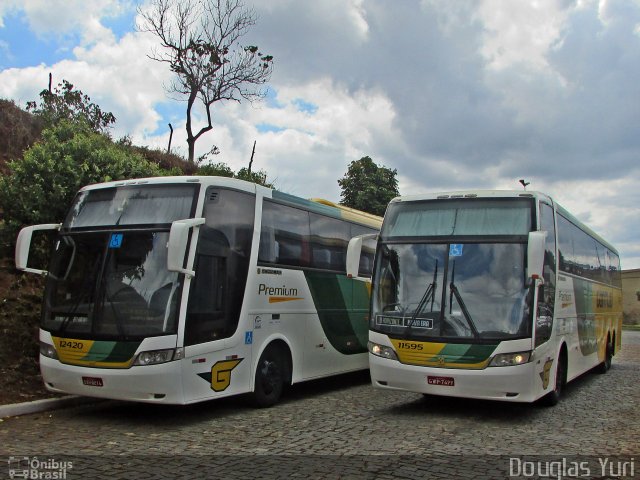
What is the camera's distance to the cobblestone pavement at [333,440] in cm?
628

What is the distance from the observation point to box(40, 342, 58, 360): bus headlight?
336 inches

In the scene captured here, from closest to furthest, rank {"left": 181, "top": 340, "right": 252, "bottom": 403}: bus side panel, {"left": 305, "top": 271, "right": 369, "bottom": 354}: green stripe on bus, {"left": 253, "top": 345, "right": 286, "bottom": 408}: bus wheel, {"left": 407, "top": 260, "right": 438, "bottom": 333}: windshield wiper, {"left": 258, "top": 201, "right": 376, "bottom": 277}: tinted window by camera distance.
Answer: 1. {"left": 181, "top": 340, "right": 252, "bottom": 403}: bus side panel
2. {"left": 407, "top": 260, "right": 438, "bottom": 333}: windshield wiper
3. {"left": 253, "top": 345, "right": 286, "bottom": 408}: bus wheel
4. {"left": 258, "top": 201, "right": 376, "bottom": 277}: tinted window
5. {"left": 305, "top": 271, "right": 369, "bottom": 354}: green stripe on bus

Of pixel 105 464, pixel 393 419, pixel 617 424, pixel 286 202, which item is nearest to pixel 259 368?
pixel 393 419

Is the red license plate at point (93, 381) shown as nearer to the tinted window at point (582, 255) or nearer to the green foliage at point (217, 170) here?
the tinted window at point (582, 255)

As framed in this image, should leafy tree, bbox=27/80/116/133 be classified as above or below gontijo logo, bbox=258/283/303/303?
above

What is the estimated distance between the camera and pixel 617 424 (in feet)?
29.2

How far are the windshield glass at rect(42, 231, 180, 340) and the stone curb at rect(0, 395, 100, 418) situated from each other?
114 cm

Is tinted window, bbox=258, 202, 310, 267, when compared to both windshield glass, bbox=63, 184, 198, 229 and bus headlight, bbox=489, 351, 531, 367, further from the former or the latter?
bus headlight, bbox=489, 351, 531, 367

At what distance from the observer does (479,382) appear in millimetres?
8555

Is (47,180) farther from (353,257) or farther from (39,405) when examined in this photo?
(353,257)

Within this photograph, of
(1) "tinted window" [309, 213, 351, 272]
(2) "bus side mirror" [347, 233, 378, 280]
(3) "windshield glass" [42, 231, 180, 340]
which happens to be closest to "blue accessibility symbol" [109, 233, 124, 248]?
(3) "windshield glass" [42, 231, 180, 340]

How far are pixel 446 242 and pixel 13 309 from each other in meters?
8.20

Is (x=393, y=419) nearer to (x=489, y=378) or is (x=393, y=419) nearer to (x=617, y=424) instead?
(x=489, y=378)

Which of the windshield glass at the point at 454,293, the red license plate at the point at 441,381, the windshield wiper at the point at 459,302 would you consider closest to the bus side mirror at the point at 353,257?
the windshield glass at the point at 454,293
